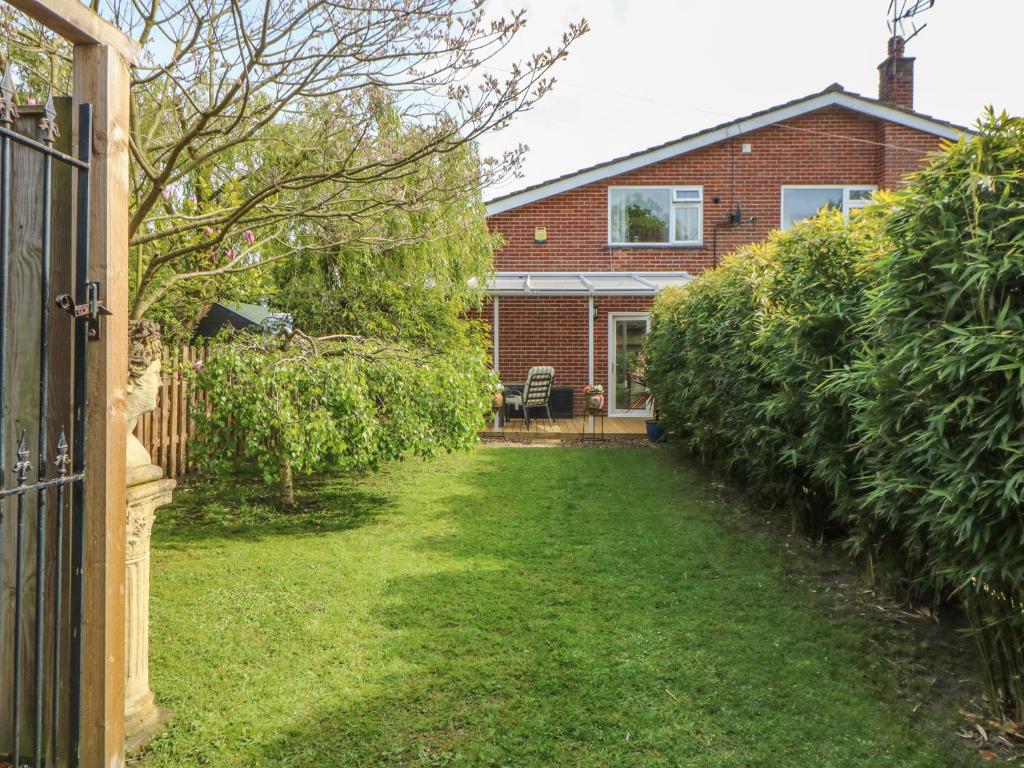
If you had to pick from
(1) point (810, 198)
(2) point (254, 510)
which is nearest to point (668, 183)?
(1) point (810, 198)

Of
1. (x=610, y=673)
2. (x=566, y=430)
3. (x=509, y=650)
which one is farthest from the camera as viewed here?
(x=566, y=430)

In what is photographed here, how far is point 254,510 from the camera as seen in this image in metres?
7.18

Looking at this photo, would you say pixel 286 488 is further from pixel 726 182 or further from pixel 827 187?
pixel 827 187

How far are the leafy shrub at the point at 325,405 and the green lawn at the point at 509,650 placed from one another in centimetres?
75

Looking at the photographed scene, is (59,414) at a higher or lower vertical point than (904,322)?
lower

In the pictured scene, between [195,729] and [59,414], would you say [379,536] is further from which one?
[59,414]

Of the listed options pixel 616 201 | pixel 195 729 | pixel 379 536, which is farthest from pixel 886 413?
pixel 616 201

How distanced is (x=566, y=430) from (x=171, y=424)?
6730 mm

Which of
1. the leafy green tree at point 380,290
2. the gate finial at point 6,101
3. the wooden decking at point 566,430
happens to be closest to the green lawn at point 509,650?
the gate finial at point 6,101

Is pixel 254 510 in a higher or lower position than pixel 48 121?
lower

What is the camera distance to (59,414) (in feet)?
7.96

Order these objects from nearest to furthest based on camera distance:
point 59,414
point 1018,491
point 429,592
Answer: point 59,414
point 1018,491
point 429,592

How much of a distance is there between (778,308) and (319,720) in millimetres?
4498

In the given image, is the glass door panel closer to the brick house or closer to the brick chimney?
the brick house
